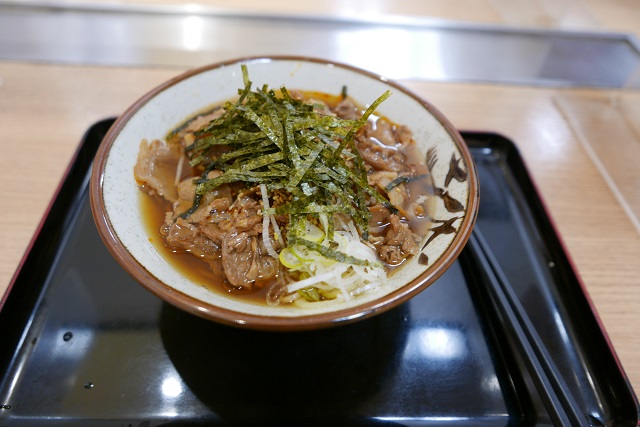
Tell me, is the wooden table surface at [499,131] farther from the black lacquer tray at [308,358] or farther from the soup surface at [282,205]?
the soup surface at [282,205]

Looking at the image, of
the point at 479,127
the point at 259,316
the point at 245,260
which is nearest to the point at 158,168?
the point at 245,260

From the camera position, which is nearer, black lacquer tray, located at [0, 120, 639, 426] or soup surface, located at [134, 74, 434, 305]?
black lacquer tray, located at [0, 120, 639, 426]

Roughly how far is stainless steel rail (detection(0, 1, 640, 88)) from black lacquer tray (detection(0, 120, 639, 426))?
148 centimetres

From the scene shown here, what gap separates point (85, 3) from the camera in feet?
9.54

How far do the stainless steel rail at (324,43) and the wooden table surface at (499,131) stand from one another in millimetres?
139

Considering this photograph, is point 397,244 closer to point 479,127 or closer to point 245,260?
point 245,260

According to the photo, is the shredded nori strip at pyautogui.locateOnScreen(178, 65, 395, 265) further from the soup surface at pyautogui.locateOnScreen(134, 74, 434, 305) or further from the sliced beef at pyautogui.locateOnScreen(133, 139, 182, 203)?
the sliced beef at pyautogui.locateOnScreen(133, 139, 182, 203)

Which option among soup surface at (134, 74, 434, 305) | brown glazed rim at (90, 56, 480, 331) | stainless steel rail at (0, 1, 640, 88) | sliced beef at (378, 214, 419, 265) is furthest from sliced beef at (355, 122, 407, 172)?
stainless steel rail at (0, 1, 640, 88)

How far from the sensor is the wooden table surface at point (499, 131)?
167 centimetres

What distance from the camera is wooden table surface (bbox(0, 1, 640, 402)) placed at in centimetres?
167

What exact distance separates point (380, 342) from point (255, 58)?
3.97ft

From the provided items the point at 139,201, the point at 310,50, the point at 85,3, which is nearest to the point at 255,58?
the point at 139,201

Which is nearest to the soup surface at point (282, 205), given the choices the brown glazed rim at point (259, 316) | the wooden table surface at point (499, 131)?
the brown glazed rim at point (259, 316)

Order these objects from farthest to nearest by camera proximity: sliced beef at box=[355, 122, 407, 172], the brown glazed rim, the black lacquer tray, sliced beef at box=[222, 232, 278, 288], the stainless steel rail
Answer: the stainless steel rail
sliced beef at box=[355, 122, 407, 172]
sliced beef at box=[222, 232, 278, 288]
the black lacquer tray
the brown glazed rim
